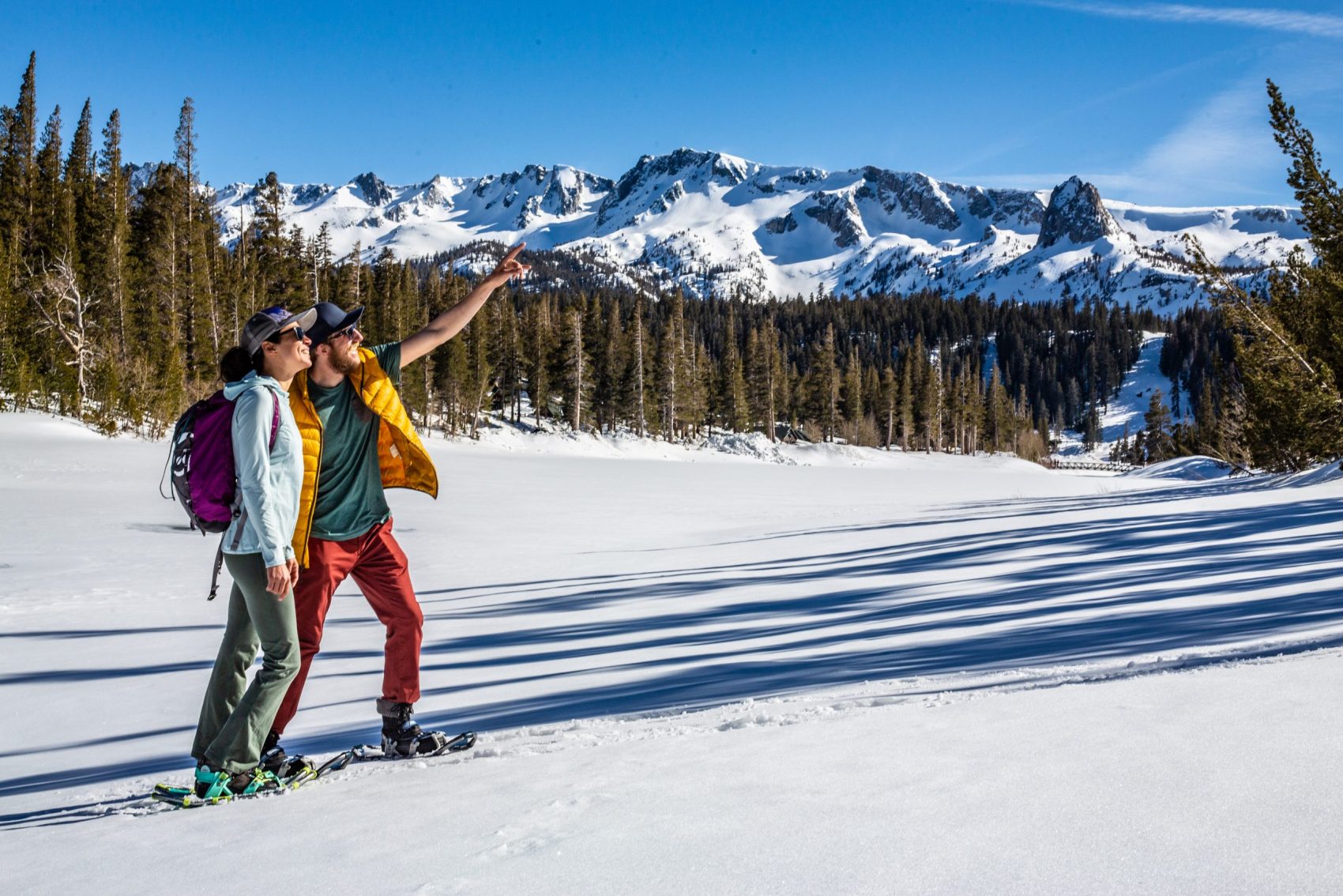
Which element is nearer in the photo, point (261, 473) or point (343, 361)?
point (261, 473)

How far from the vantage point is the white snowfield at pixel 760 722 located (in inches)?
89.0

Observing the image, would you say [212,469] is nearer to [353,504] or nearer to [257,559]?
[257,559]

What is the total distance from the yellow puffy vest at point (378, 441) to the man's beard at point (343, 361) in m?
0.03

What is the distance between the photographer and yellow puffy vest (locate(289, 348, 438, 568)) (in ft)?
12.0

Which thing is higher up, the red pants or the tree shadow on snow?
the red pants

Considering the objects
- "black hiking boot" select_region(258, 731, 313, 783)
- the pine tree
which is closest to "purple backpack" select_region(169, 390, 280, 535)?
"black hiking boot" select_region(258, 731, 313, 783)

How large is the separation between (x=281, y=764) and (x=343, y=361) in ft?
5.95

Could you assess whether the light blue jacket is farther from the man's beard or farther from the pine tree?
the pine tree

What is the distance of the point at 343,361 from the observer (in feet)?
12.6

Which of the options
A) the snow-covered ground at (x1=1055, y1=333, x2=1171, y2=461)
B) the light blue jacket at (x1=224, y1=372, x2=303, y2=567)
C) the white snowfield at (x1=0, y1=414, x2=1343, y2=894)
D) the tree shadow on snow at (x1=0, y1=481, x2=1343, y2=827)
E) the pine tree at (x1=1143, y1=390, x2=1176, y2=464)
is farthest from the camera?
the snow-covered ground at (x1=1055, y1=333, x2=1171, y2=461)

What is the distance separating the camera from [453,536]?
1412cm

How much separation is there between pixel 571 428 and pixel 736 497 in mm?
44137

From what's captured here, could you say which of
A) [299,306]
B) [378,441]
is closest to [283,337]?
[378,441]

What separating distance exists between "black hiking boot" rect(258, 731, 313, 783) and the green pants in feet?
A: 0.51
